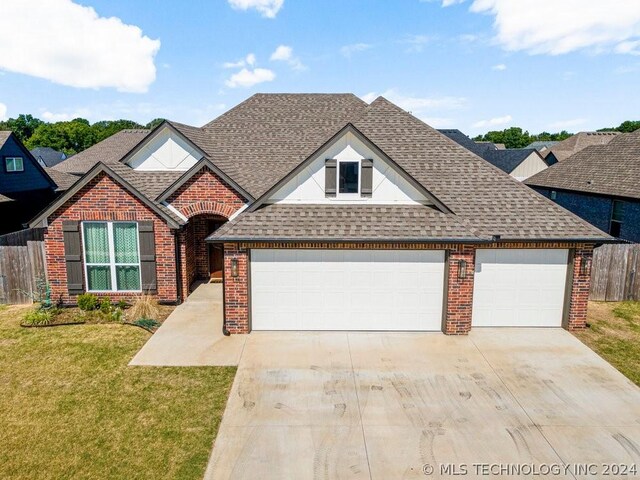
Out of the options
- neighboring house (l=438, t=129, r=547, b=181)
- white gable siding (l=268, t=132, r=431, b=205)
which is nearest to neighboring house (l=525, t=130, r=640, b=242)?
white gable siding (l=268, t=132, r=431, b=205)

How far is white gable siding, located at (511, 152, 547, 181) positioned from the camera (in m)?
48.8

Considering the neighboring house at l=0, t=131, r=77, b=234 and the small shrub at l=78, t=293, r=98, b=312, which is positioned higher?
the neighboring house at l=0, t=131, r=77, b=234

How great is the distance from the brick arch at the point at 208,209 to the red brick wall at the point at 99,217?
110 cm

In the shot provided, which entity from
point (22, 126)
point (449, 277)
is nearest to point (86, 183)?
point (449, 277)

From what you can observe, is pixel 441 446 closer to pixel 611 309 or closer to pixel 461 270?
pixel 461 270

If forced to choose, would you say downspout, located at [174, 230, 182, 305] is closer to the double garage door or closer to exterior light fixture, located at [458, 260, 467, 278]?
the double garage door

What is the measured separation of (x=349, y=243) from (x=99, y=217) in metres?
7.87

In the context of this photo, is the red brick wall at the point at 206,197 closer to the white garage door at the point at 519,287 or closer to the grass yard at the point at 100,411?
the grass yard at the point at 100,411

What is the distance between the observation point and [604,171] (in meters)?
22.0

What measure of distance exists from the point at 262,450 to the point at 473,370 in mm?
5188

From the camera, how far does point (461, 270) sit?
37.6ft

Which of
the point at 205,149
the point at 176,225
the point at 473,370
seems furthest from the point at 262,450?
the point at 205,149

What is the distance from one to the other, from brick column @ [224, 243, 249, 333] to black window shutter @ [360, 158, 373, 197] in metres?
3.70

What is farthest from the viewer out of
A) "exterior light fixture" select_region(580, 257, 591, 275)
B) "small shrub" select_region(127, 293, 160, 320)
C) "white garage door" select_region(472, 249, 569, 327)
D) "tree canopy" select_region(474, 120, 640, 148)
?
"tree canopy" select_region(474, 120, 640, 148)
